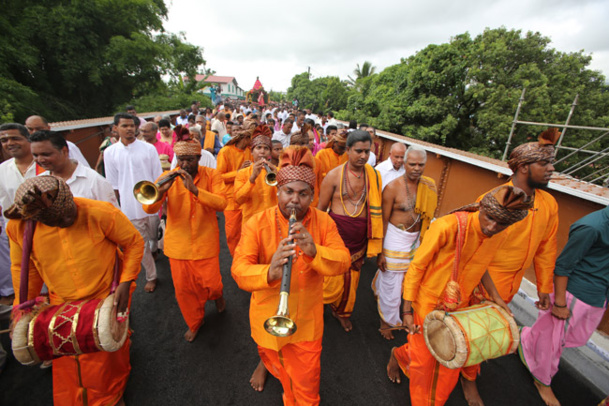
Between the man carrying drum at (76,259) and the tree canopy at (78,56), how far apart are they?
474 inches

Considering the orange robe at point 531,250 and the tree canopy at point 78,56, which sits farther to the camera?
the tree canopy at point 78,56

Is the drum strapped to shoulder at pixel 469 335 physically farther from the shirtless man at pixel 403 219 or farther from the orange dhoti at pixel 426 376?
the shirtless man at pixel 403 219

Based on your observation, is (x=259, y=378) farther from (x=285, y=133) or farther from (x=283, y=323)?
(x=285, y=133)

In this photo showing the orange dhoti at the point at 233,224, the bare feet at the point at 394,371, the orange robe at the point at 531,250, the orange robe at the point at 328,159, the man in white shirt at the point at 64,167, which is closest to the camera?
the man in white shirt at the point at 64,167

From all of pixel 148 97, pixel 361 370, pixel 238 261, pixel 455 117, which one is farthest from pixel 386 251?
pixel 148 97

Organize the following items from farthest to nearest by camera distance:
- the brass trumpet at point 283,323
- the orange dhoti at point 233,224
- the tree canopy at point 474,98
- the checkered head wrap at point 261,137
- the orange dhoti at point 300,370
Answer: the tree canopy at point 474,98
the orange dhoti at point 233,224
the checkered head wrap at point 261,137
the orange dhoti at point 300,370
the brass trumpet at point 283,323

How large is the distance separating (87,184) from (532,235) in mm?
4746

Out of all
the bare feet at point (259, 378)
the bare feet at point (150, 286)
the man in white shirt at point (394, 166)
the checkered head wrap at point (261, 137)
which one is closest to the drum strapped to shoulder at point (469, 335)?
the bare feet at point (259, 378)

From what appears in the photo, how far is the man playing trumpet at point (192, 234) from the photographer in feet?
10.6

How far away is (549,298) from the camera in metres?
2.89

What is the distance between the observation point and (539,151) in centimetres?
261

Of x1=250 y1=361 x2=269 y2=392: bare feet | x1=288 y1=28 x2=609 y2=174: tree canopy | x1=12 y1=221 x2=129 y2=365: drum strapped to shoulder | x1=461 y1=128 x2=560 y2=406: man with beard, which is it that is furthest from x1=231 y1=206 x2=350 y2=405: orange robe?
x1=288 y1=28 x2=609 y2=174: tree canopy

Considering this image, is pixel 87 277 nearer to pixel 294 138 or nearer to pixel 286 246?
pixel 286 246

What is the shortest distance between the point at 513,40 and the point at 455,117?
487 inches
